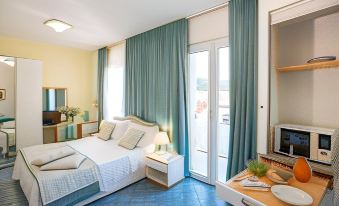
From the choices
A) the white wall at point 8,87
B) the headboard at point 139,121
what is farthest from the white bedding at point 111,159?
the white wall at point 8,87

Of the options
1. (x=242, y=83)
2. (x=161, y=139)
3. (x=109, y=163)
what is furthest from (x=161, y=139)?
(x=242, y=83)

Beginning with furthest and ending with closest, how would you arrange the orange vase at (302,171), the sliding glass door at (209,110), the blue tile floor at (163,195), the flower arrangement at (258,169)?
1. the sliding glass door at (209,110)
2. the blue tile floor at (163,195)
3. the flower arrangement at (258,169)
4. the orange vase at (302,171)

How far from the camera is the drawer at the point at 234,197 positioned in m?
1.22

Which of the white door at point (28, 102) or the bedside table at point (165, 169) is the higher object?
the white door at point (28, 102)

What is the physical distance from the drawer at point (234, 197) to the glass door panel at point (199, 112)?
161 cm

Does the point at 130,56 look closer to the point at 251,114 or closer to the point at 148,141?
the point at 148,141

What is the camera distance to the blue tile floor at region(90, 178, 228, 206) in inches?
98.1

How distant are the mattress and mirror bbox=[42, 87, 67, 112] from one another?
5.71 ft

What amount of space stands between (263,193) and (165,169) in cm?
169

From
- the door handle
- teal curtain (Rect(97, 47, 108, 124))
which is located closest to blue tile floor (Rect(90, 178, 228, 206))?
the door handle

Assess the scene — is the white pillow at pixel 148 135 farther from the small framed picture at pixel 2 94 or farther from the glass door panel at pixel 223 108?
the small framed picture at pixel 2 94

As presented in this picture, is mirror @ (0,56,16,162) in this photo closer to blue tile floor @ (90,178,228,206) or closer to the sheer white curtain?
the sheer white curtain

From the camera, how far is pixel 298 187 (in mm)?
1422

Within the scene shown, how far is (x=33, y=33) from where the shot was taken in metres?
3.77
